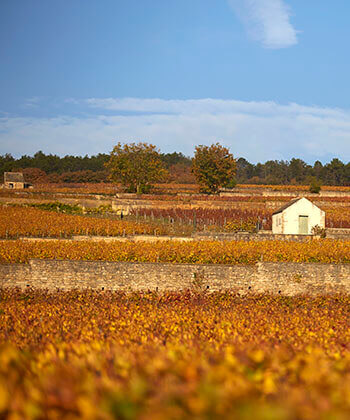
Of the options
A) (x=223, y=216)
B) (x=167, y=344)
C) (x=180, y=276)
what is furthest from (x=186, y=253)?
(x=223, y=216)

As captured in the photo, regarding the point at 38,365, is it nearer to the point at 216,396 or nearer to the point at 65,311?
the point at 216,396

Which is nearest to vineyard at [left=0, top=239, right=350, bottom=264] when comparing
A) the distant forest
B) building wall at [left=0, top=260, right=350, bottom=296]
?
building wall at [left=0, top=260, right=350, bottom=296]

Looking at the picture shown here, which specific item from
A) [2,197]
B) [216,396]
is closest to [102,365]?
[216,396]

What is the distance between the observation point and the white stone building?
3112 centimetres

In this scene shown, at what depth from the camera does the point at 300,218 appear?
31.3 metres

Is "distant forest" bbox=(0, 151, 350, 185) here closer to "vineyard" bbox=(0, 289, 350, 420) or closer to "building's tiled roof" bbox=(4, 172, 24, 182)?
"building's tiled roof" bbox=(4, 172, 24, 182)

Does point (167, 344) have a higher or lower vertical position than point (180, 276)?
higher

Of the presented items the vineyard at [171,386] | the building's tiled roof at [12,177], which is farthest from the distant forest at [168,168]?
the vineyard at [171,386]

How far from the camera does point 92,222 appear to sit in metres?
38.6

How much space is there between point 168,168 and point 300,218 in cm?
10609

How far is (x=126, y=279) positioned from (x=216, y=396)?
1558 cm

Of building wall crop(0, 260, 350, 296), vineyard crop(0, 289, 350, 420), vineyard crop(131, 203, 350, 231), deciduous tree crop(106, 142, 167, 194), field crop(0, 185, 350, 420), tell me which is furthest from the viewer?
deciduous tree crop(106, 142, 167, 194)

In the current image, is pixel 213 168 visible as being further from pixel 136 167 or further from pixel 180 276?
pixel 180 276

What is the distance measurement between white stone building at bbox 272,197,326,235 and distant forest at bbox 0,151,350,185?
70814mm
